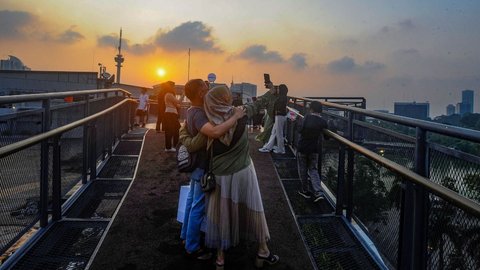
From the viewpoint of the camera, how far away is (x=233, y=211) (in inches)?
129

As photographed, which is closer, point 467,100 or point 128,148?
point 128,148

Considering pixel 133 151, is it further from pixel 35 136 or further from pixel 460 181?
pixel 460 181

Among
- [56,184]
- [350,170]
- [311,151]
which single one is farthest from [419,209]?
[56,184]

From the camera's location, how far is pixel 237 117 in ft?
10.4

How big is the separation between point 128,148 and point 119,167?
1.66 meters

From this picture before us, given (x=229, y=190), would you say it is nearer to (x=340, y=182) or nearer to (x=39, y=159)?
(x=340, y=182)

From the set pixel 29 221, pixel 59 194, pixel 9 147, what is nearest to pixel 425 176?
pixel 9 147

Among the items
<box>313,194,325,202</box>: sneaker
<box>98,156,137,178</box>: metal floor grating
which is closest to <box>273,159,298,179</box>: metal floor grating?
<box>313,194,325,202</box>: sneaker

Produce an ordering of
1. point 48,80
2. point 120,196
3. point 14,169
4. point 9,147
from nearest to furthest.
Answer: point 9,147, point 14,169, point 120,196, point 48,80

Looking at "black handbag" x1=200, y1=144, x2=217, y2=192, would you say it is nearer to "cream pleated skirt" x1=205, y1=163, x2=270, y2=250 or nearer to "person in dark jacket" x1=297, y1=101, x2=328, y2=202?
"cream pleated skirt" x1=205, y1=163, x2=270, y2=250

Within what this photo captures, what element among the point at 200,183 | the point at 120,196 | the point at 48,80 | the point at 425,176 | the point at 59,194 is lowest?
the point at 120,196

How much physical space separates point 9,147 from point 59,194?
1558 millimetres

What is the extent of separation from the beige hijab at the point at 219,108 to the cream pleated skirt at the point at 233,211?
0.37 metres

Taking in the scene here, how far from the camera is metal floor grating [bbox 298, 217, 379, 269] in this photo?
11.7ft
